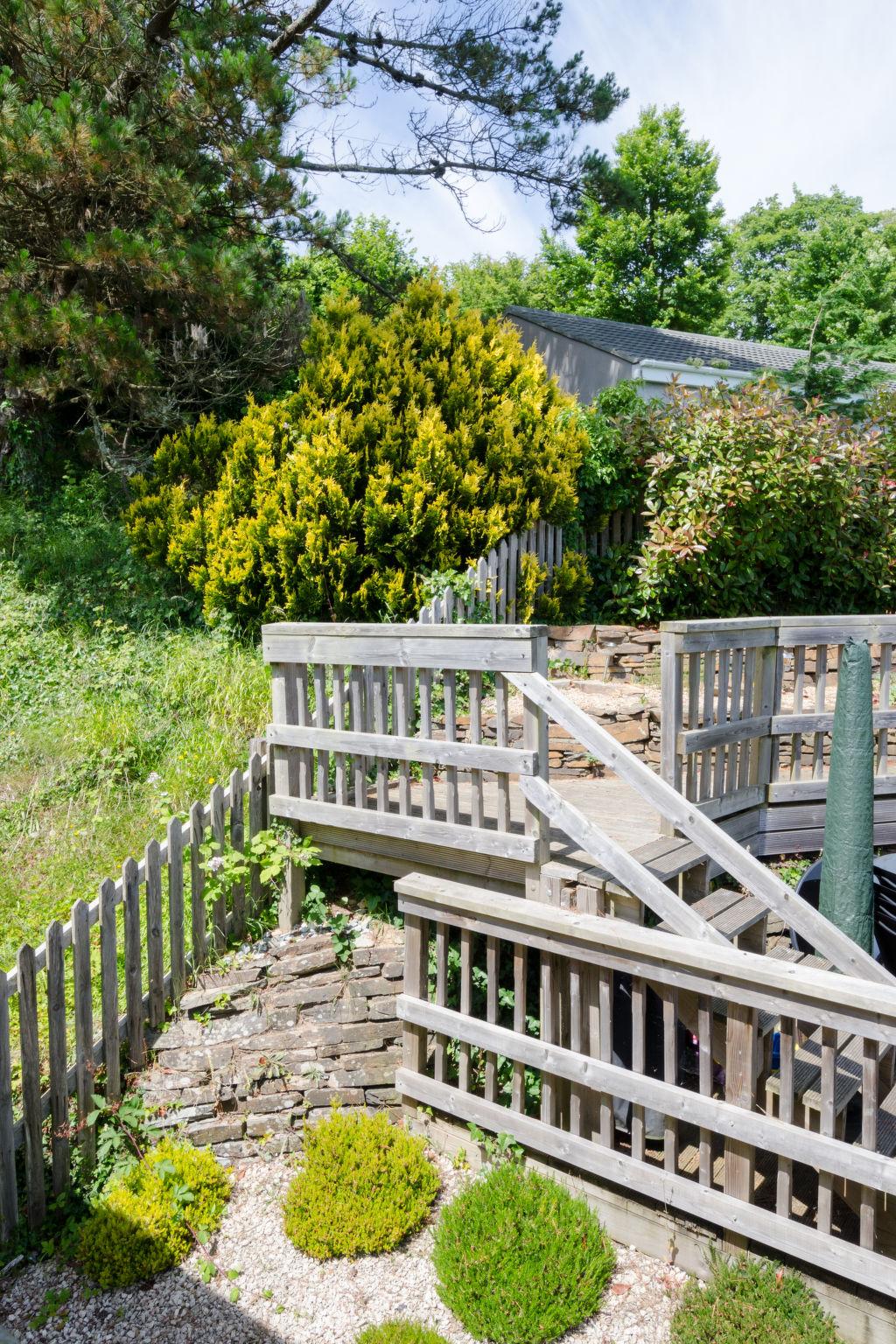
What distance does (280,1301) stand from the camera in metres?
3.18

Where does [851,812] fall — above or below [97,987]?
above

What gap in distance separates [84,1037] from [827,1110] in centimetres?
293

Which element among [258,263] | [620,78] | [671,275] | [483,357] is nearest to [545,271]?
[671,275]

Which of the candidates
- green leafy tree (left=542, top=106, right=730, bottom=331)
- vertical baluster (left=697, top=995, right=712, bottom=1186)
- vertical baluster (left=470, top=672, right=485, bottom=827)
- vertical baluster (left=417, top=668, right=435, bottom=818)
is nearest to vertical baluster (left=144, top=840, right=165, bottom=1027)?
vertical baluster (left=417, top=668, right=435, bottom=818)

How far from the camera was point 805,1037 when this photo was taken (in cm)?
347

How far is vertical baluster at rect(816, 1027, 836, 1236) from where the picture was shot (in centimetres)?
266

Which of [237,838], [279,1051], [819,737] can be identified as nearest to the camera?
[279,1051]

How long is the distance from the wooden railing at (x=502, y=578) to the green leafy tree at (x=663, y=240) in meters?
22.8

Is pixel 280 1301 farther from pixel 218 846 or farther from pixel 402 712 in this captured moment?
pixel 402 712

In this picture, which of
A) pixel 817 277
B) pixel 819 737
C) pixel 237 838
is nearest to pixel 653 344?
pixel 817 277

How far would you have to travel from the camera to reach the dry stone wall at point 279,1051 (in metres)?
3.93

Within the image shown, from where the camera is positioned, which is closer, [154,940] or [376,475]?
[154,940]

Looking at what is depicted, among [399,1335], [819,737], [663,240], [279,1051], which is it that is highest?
[663,240]

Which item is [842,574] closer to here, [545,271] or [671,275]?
[671,275]
